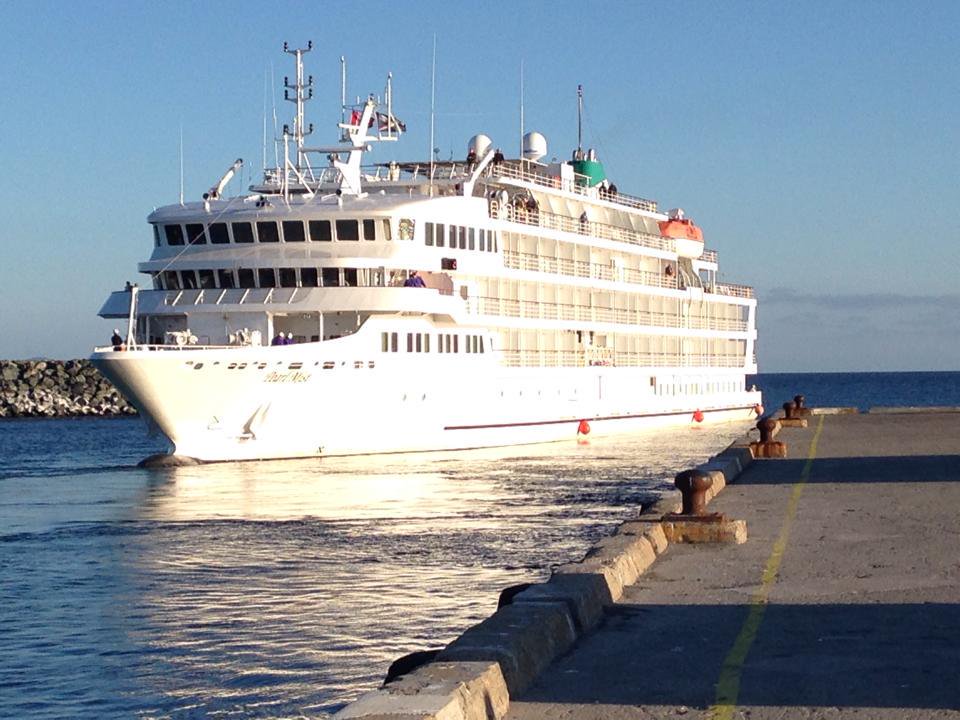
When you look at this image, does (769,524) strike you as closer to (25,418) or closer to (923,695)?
(923,695)

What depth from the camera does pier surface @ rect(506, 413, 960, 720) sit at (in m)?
8.07

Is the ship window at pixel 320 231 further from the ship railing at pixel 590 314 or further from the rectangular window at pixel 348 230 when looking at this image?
the ship railing at pixel 590 314

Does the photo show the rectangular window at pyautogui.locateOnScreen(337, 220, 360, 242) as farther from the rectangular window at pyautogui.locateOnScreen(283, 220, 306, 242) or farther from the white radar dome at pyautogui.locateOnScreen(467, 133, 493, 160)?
the white radar dome at pyautogui.locateOnScreen(467, 133, 493, 160)

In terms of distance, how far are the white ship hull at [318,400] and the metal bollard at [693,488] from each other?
23.7 m

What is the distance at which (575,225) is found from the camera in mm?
56000

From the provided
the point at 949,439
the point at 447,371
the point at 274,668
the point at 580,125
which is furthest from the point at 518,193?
the point at 274,668

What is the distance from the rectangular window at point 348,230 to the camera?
4262 centimetres

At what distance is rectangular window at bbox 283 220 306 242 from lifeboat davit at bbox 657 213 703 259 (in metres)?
27.9

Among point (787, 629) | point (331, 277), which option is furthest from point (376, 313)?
point (787, 629)

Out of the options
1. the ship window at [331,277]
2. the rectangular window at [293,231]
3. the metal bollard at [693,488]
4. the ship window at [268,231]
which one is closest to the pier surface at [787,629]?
the metal bollard at [693,488]

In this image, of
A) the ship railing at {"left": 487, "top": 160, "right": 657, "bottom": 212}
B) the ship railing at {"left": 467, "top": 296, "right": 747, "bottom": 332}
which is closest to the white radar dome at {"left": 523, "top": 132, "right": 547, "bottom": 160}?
the ship railing at {"left": 487, "top": 160, "right": 657, "bottom": 212}

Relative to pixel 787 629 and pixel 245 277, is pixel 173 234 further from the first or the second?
pixel 787 629

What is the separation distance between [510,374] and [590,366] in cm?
809

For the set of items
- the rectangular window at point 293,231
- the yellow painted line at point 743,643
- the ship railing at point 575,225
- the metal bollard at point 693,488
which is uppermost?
the ship railing at point 575,225
